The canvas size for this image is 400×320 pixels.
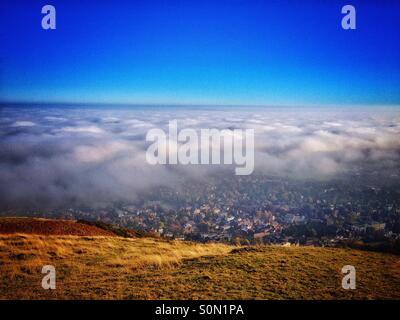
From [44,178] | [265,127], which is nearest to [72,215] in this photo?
[44,178]

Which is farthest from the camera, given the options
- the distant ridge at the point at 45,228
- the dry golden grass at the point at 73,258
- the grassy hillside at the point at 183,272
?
the distant ridge at the point at 45,228

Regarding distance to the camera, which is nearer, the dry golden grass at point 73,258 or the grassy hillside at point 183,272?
the grassy hillside at point 183,272

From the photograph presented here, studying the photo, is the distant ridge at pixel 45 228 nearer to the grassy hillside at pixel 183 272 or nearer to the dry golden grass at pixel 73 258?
the dry golden grass at pixel 73 258

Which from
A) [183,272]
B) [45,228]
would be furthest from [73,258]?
[45,228]

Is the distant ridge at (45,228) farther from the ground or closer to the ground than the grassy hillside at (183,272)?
closer to the ground

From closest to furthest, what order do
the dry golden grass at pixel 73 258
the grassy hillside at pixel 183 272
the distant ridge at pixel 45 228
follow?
the grassy hillside at pixel 183 272 → the dry golden grass at pixel 73 258 → the distant ridge at pixel 45 228

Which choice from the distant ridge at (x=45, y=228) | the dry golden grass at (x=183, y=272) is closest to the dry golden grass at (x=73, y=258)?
the dry golden grass at (x=183, y=272)

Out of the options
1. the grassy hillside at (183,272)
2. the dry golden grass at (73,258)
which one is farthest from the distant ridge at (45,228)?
the grassy hillside at (183,272)

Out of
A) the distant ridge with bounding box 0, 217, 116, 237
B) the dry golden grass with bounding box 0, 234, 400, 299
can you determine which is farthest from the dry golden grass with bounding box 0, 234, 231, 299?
the distant ridge with bounding box 0, 217, 116, 237

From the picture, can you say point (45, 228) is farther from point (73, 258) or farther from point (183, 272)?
point (183, 272)
